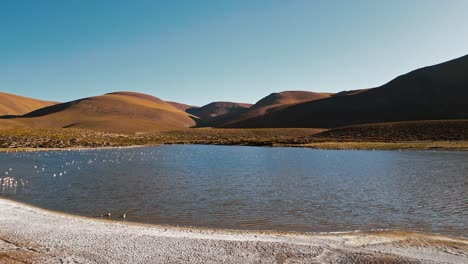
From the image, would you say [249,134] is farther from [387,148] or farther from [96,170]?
[96,170]

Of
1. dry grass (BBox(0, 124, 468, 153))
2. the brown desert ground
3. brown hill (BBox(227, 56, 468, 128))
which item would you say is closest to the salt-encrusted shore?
the brown desert ground

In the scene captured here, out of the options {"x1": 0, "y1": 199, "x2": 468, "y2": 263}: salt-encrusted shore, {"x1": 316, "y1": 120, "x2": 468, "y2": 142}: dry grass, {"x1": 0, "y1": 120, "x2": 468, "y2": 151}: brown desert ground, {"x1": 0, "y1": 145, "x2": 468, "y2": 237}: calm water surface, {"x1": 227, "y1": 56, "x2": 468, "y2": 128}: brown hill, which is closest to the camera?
{"x1": 0, "y1": 199, "x2": 468, "y2": 263}: salt-encrusted shore

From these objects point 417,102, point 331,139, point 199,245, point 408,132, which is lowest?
point 199,245

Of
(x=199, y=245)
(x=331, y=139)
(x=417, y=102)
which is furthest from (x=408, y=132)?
(x=199, y=245)

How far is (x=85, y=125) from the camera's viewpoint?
7185 inches

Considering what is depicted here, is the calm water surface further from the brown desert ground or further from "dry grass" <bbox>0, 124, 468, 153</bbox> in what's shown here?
"dry grass" <bbox>0, 124, 468, 153</bbox>

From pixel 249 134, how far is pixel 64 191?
111655 millimetres

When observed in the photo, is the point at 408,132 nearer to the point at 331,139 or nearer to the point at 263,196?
the point at 331,139

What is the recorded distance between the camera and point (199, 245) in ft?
44.1

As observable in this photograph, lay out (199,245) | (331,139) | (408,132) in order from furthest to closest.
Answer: (331,139) < (408,132) < (199,245)

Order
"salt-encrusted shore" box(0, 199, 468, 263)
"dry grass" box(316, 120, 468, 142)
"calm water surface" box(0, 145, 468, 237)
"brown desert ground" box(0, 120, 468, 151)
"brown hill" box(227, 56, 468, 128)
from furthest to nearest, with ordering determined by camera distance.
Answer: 1. "brown hill" box(227, 56, 468, 128)
2. "dry grass" box(316, 120, 468, 142)
3. "brown desert ground" box(0, 120, 468, 151)
4. "calm water surface" box(0, 145, 468, 237)
5. "salt-encrusted shore" box(0, 199, 468, 263)

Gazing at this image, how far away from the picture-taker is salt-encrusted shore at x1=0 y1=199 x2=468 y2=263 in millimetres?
12180

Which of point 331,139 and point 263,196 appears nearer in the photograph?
point 263,196

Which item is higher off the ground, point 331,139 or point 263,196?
point 331,139
